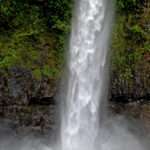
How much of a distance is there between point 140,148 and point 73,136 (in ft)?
3.84

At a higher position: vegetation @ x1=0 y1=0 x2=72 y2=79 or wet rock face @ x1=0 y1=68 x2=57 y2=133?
vegetation @ x1=0 y1=0 x2=72 y2=79

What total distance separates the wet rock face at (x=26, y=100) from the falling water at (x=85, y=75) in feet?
1.01

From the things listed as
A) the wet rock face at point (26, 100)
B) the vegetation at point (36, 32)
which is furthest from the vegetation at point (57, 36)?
the wet rock face at point (26, 100)

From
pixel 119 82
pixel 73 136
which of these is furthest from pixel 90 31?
pixel 73 136

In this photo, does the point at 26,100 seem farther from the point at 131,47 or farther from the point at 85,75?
the point at 131,47

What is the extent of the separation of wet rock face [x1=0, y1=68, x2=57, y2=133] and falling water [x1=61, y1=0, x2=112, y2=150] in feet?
1.01

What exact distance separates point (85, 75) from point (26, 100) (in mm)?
1066

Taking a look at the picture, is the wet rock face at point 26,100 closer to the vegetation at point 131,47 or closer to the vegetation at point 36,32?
the vegetation at point 36,32

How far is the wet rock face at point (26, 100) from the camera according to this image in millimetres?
9633

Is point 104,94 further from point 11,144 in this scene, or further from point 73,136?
point 11,144

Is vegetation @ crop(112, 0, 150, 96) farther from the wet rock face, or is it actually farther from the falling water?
the wet rock face

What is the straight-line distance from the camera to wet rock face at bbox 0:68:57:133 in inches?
379

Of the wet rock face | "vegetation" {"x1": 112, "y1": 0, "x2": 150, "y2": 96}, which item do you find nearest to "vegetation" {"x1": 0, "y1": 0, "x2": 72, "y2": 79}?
the wet rock face

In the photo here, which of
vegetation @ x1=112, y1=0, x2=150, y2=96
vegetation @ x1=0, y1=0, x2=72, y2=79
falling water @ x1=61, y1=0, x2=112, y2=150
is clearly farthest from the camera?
vegetation @ x1=112, y1=0, x2=150, y2=96
